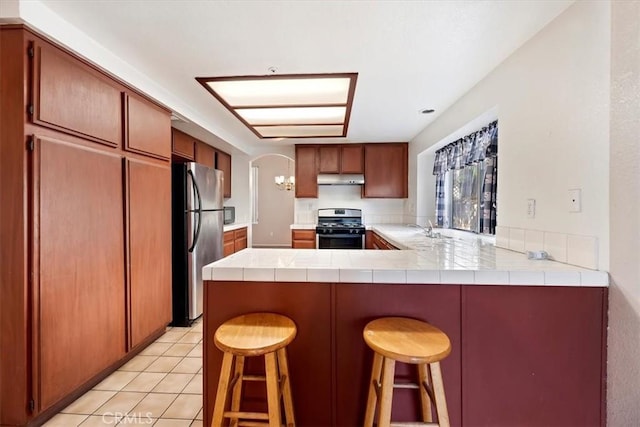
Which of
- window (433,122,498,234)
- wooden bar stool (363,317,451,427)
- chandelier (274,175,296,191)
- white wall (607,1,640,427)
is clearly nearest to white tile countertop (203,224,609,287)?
white wall (607,1,640,427)

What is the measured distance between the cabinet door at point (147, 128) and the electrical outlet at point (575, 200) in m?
2.72

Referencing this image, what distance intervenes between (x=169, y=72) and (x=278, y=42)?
3.03ft

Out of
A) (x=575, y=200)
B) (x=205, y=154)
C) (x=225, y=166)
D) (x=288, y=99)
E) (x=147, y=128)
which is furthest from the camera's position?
(x=225, y=166)

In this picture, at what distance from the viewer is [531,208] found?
170 centimetres

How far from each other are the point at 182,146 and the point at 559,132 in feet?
11.1

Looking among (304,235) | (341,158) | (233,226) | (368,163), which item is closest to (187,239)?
(233,226)

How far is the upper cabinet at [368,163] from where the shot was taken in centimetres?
447

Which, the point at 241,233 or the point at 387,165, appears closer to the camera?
the point at 387,165

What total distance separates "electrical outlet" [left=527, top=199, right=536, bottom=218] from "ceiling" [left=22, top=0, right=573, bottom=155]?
3.03 ft

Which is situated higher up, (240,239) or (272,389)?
(240,239)

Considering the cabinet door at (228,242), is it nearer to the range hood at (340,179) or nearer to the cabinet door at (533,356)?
the range hood at (340,179)

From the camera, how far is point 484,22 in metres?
1.53

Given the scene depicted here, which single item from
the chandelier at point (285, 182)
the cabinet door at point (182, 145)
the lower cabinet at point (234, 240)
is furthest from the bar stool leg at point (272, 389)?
the chandelier at point (285, 182)

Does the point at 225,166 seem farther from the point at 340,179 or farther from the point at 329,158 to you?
the point at 340,179
